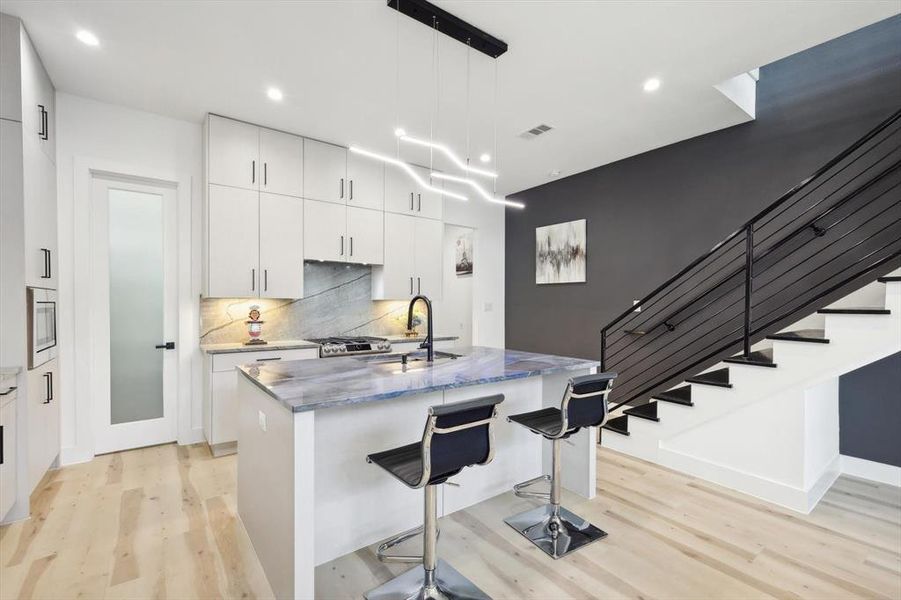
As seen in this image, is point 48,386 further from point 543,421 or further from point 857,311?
point 857,311

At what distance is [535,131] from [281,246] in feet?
9.30

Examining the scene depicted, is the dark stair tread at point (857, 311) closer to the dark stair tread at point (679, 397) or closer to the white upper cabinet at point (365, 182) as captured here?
the dark stair tread at point (679, 397)

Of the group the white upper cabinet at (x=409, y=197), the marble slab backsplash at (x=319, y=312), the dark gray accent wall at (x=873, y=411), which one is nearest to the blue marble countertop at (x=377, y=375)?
the marble slab backsplash at (x=319, y=312)

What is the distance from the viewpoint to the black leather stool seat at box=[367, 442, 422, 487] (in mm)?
1734

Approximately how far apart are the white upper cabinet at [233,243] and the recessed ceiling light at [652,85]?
361cm

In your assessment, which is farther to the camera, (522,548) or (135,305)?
(135,305)

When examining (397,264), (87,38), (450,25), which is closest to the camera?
(450,25)

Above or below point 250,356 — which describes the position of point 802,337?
above

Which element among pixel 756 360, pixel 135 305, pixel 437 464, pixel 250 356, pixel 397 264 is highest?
pixel 397 264

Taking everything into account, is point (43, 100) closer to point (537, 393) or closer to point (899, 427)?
point (537, 393)

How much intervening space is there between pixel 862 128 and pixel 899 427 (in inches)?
92.5

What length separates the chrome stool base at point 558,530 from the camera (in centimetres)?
234

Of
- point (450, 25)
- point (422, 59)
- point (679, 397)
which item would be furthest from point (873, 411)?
point (422, 59)

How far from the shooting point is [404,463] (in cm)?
187
